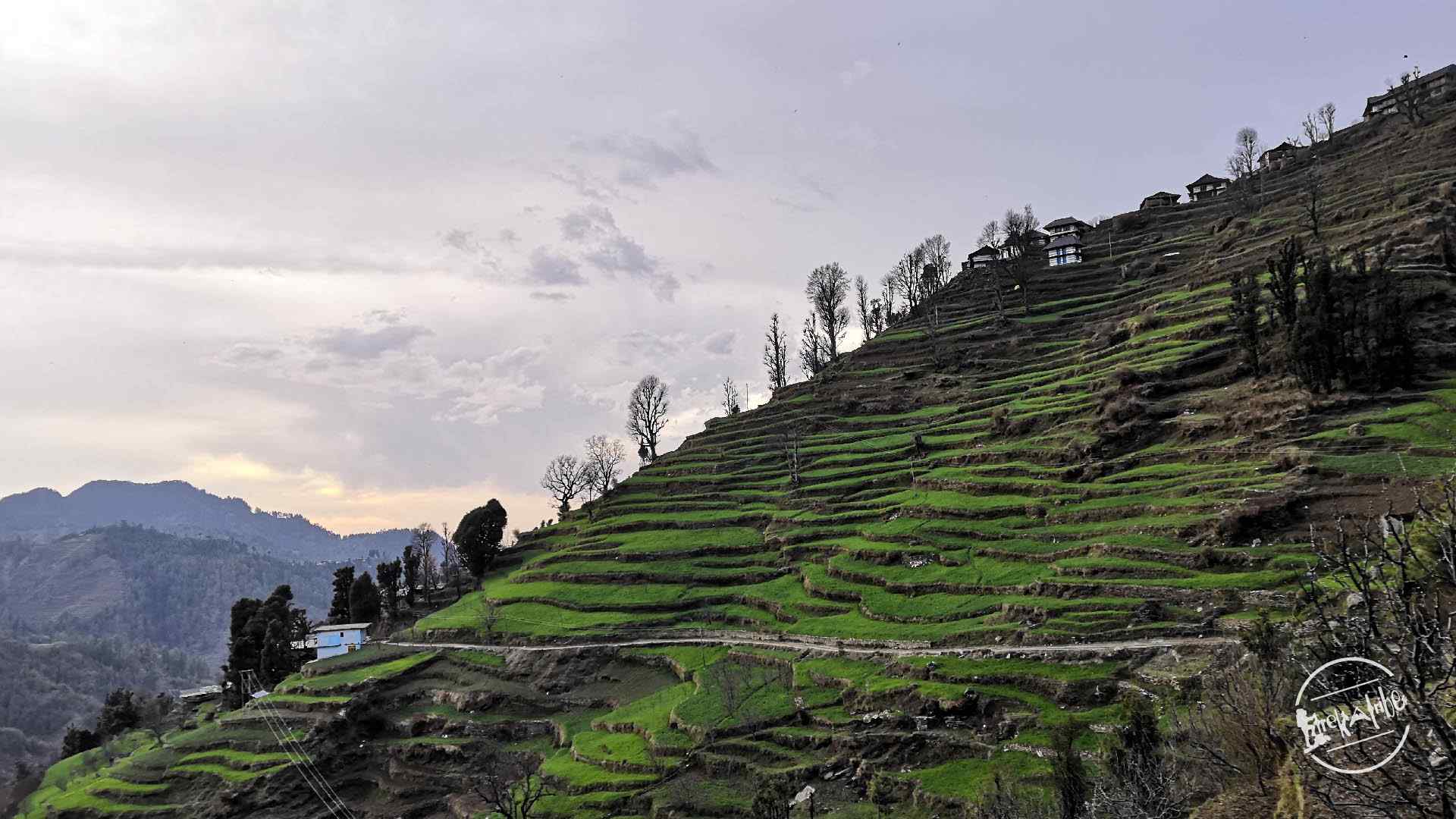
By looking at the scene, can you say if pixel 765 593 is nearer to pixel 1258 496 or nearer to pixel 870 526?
pixel 870 526

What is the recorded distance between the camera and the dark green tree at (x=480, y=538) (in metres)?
98.8

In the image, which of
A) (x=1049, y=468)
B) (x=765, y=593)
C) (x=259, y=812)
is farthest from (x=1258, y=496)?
(x=259, y=812)

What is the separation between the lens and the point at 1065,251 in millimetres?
126750

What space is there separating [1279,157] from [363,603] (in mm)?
137080

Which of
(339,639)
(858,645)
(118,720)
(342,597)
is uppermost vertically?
(342,597)

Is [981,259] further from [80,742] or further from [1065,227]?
[80,742]

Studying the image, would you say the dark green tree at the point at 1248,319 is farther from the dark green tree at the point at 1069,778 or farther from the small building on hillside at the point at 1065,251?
the small building on hillside at the point at 1065,251

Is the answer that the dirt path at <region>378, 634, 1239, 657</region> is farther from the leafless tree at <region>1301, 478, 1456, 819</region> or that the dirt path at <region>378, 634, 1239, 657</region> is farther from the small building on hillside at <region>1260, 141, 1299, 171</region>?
the small building on hillside at <region>1260, 141, 1299, 171</region>

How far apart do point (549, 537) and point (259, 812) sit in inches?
1804

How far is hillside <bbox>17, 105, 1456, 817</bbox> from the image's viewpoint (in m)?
43.2

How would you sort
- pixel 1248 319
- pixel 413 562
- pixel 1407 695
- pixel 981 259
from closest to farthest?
pixel 1407 695 < pixel 1248 319 < pixel 413 562 < pixel 981 259

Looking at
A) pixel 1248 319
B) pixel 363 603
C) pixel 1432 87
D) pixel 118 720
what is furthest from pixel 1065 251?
pixel 118 720

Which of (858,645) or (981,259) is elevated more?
(981,259)

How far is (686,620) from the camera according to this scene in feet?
225
